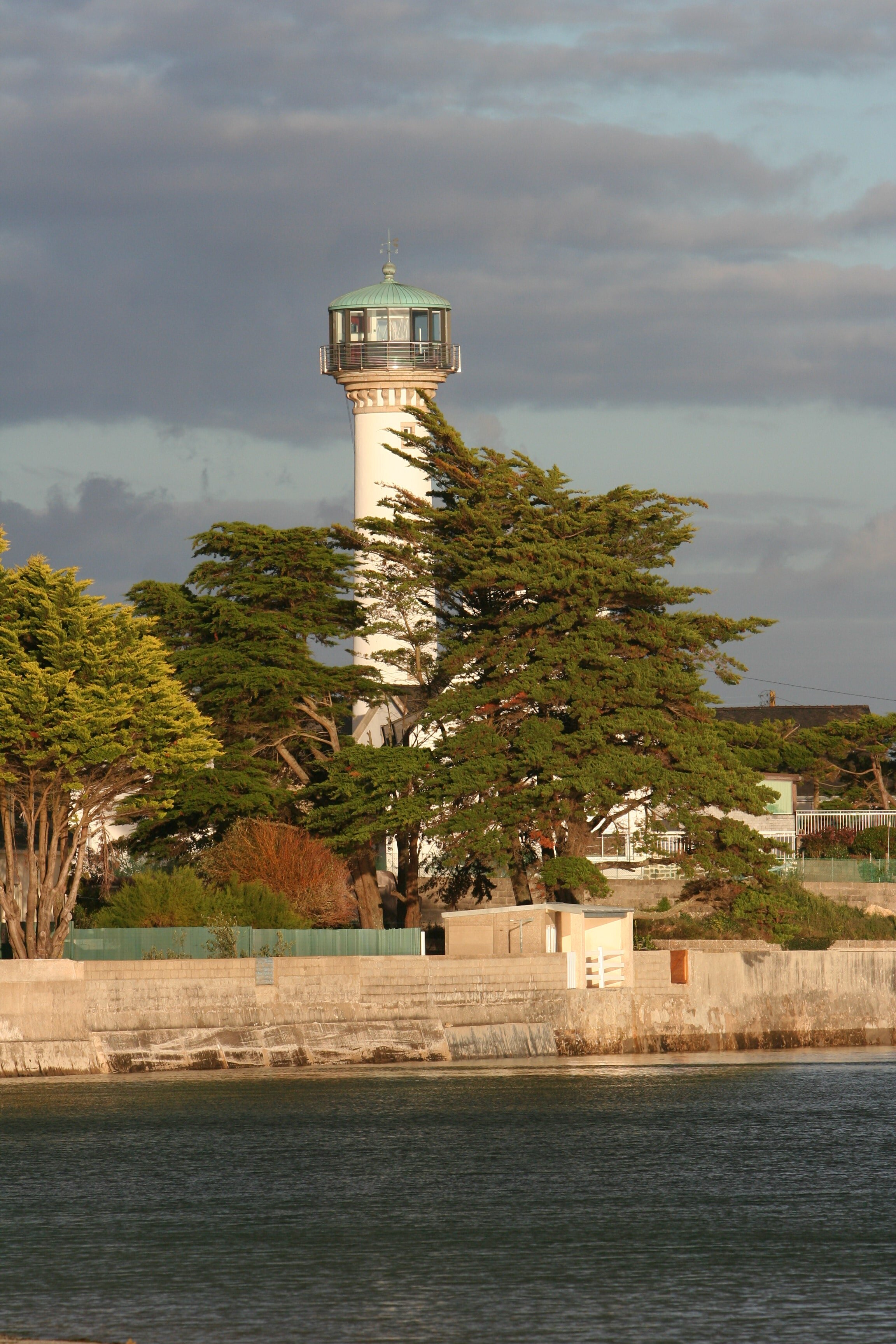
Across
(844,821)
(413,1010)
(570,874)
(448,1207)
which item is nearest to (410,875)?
(570,874)

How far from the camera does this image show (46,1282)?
19.2m

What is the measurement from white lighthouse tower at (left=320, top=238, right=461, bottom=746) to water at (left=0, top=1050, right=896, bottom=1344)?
25.1 metres

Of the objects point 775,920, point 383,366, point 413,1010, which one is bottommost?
point 413,1010

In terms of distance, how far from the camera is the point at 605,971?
1834 inches

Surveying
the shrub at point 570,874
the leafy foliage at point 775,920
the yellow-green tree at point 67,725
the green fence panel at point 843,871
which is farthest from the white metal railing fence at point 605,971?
the green fence panel at point 843,871

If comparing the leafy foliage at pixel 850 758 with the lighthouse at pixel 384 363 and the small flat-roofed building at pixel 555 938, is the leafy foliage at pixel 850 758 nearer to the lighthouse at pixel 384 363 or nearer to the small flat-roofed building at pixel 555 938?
the lighthouse at pixel 384 363

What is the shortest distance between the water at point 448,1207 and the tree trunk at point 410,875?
10.0 metres

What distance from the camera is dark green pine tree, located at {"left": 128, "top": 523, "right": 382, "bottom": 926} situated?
4903 centimetres

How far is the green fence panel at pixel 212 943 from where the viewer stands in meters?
39.9

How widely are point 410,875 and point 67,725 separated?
1444 centimetres

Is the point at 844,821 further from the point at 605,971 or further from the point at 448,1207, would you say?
the point at 448,1207

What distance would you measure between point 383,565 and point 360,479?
10760mm

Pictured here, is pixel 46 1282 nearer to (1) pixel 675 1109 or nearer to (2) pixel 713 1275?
(2) pixel 713 1275

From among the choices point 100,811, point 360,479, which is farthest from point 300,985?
point 360,479
